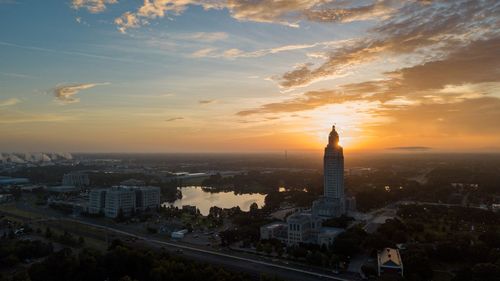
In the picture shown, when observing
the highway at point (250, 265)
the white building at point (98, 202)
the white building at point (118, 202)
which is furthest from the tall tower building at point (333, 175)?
the white building at point (98, 202)

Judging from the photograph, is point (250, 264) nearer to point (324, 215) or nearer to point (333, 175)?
point (324, 215)

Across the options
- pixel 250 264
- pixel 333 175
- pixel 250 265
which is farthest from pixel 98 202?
pixel 250 265

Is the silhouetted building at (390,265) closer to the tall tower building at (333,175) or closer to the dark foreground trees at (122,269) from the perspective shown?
the dark foreground trees at (122,269)

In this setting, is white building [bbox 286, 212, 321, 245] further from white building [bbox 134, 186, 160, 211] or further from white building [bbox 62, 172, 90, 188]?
white building [bbox 62, 172, 90, 188]

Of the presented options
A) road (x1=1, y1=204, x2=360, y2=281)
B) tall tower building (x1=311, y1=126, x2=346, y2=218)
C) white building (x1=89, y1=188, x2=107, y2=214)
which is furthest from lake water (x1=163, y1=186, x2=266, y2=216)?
road (x1=1, y1=204, x2=360, y2=281)

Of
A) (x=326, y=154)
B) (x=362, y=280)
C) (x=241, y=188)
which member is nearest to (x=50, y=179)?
(x=241, y=188)

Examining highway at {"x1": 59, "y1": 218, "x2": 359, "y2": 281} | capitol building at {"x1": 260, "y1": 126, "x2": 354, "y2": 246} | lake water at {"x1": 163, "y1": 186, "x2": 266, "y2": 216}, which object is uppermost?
capitol building at {"x1": 260, "y1": 126, "x2": 354, "y2": 246}
